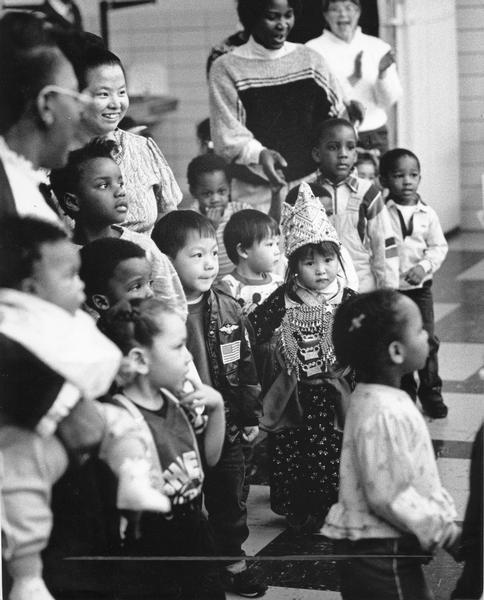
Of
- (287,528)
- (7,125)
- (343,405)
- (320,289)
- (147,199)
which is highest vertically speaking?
(7,125)

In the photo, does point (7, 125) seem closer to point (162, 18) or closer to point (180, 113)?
point (162, 18)

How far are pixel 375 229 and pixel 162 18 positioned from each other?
1769mm

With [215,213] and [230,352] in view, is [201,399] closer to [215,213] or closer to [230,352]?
[230,352]

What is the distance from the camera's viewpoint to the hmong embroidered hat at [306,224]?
9.39ft

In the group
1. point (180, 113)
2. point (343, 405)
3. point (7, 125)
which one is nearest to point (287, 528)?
point (343, 405)

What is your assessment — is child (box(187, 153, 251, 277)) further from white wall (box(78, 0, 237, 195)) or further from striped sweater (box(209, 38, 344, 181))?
white wall (box(78, 0, 237, 195))

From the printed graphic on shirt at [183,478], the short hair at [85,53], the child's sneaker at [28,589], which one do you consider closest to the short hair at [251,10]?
the short hair at [85,53]

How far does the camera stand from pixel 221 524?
2.68 meters

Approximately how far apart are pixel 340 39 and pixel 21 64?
147 cm

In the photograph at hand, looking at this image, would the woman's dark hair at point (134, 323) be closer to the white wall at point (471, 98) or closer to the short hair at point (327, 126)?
the white wall at point (471, 98)

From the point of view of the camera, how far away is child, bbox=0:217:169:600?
6.39ft

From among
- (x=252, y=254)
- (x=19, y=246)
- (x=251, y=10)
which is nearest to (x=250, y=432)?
(x=252, y=254)

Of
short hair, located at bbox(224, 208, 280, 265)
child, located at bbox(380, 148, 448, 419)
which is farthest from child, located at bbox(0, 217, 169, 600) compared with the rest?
short hair, located at bbox(224, 208, 280, 265)

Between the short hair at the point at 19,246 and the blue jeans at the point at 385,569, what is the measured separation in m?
0.77
